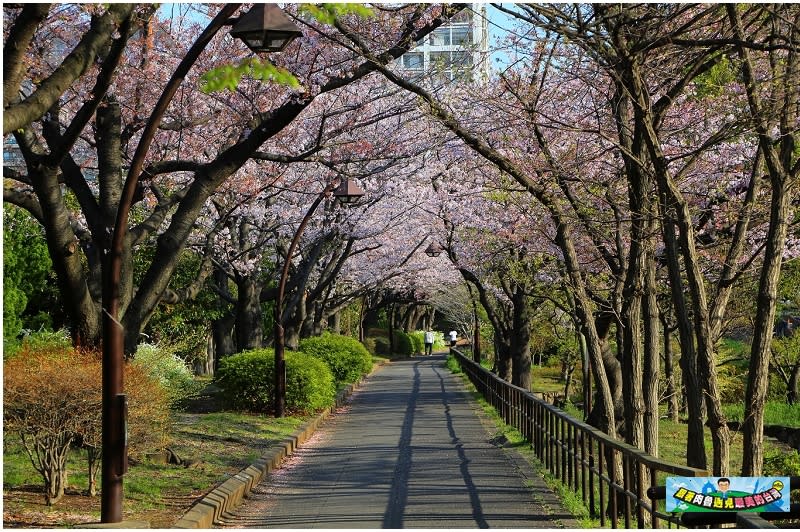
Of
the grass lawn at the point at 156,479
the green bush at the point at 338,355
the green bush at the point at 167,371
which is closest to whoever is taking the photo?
the grass lawn at the point at 156,479

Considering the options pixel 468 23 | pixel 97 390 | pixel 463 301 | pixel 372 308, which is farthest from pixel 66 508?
pixel 372 308

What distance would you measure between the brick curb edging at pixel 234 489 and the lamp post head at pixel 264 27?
4.38 meters

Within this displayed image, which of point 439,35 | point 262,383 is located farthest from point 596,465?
point 262,383

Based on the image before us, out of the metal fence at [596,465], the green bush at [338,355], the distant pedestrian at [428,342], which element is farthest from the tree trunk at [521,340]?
the distant pedestrian at [428,342]

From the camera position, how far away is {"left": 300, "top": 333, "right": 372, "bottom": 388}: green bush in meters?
33.3

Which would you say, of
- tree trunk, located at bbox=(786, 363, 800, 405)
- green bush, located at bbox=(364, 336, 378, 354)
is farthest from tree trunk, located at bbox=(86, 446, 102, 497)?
green bush, located at bbox=(364, 336, 378, 354)

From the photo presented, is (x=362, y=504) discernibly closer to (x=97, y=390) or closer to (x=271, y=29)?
(x=97, y=390)

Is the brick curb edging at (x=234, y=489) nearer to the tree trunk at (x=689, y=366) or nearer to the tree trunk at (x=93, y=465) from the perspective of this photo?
the tree trunk at (x=93, y=465)

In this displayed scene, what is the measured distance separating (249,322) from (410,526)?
18.6 m

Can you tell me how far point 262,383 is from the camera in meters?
22.0

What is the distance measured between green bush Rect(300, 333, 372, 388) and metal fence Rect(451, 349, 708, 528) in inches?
497

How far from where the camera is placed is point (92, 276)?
47.1 feet

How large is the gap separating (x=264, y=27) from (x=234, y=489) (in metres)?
5.35

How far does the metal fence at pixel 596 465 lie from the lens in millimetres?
8625
